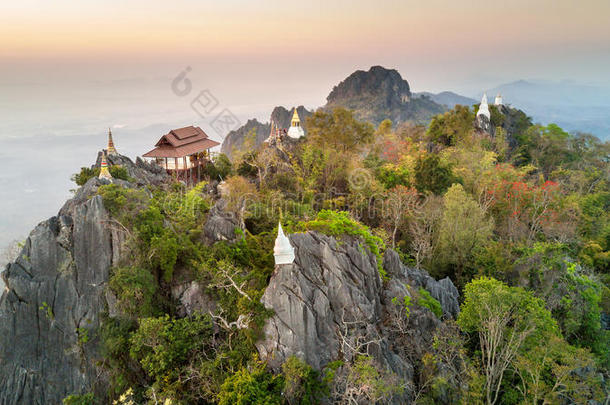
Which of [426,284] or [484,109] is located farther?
[484,109]

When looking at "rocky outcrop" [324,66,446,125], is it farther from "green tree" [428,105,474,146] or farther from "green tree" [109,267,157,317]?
"green tree" [109,267,157,317]

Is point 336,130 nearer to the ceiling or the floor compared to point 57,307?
nearer to the ceiling

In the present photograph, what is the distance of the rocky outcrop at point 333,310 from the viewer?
14383mm

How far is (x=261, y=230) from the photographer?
805 inches

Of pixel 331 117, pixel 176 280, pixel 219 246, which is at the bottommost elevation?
pixel 176 280

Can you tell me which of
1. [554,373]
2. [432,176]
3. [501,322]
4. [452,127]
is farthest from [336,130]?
[554,373]

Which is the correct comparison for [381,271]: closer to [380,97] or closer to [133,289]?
[133,289]

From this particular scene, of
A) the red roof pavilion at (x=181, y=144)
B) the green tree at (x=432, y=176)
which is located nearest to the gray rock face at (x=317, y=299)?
the green tree at (x=432, y=176)

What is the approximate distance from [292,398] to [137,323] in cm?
751

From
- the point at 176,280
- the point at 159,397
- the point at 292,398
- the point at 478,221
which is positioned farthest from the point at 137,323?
the point at 478,221

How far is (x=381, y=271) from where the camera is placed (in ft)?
59.9

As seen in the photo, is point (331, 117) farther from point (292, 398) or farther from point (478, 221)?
point (292, 398)

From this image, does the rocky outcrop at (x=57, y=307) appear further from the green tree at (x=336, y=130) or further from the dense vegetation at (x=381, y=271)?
the green tree at (x=336, y=130)

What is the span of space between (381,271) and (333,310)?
4.04 metres
